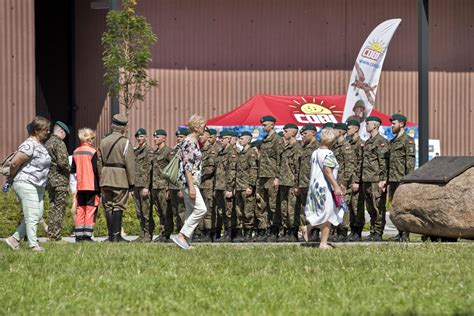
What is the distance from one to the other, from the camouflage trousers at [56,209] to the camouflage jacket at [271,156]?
327cm

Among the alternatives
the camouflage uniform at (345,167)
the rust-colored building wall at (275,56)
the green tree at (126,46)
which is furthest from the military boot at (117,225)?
the rust-colored building wall at (275,56)

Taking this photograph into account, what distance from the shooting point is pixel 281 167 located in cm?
1867

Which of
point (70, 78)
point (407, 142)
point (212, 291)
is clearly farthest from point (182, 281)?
point (70, 78)

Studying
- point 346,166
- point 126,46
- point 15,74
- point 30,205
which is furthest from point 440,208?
point 15,74

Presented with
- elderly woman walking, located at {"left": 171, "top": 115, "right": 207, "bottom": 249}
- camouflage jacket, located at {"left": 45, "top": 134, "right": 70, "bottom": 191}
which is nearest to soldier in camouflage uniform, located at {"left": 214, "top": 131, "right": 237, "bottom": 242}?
camouflage jacket, located at {"left": 45, "top": 134, "right": 70, "bottom": 191}

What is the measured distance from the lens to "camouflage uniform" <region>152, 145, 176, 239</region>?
18.8 meters

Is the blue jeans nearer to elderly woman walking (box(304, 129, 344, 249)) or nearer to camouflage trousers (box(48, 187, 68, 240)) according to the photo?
camouflage trousers (box(48, 187, 68, 240))

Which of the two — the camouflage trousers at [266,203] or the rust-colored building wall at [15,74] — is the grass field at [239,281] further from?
the rust-colored building wall at [15,74]

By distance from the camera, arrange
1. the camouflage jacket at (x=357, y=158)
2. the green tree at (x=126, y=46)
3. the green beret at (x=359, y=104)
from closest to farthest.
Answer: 1. the camouflage jacket at (x=357, y=158)
2. the green tree at (x=126, y=46)
3. the green beret at (x=359, y=104)

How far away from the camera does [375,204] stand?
17.9 meters

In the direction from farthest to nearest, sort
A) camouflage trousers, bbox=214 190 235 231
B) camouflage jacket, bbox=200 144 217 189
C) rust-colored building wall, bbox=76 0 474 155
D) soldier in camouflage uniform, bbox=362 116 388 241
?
1. rust-colored building wall, bbox=76 0 474 155
2. camouflage trousers, bbox=214 190 235 231
3. camouflage jacket, bbox=200 144 217 189
4. soldier in camouflage uniform, bbox=362 116 388 241

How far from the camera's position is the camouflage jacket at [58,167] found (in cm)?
1766

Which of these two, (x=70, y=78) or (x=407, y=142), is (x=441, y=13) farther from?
(x=407, y=142)

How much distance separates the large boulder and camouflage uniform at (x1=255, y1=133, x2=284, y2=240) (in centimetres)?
285
